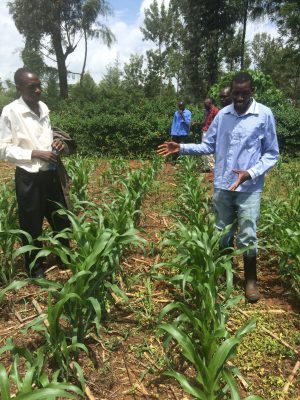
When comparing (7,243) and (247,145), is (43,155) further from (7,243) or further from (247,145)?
(247,145)

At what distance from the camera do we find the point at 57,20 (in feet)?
76.7

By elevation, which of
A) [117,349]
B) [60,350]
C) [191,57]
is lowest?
[117,349]

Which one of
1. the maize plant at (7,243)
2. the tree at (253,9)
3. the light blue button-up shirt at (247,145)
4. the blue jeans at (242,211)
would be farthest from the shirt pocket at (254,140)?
the tree at (253,9)

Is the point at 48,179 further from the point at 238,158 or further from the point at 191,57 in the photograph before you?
the point at 191,57

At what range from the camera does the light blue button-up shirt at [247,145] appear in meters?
2.82

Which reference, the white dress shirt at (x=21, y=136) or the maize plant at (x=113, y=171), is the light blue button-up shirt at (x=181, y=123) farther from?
the white dress shirt at (x=21, y=136)

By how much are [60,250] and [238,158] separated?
1493 mm

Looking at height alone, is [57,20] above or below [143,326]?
above

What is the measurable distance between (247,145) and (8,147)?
1.81m

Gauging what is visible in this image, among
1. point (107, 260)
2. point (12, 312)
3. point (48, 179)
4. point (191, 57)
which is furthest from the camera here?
point (191, 57)

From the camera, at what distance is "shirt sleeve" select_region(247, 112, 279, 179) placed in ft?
9.14

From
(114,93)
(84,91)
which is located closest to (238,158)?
(114,93)

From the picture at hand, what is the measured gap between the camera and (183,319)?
7.22 ft

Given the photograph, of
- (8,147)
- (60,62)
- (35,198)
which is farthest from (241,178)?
(60,62)
